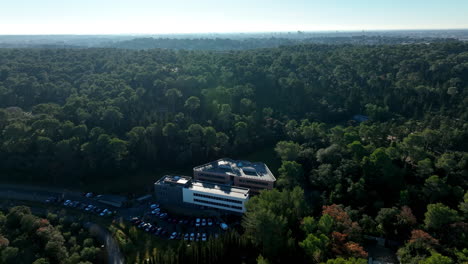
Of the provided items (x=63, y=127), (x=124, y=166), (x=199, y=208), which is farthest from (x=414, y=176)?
(x=63, y=127)

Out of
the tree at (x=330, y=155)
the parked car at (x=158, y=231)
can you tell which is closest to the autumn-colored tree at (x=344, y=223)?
the tree at (x=330, y=155)

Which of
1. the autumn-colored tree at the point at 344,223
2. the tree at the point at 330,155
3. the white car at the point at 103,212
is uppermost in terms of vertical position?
the tree at the point at 330,155

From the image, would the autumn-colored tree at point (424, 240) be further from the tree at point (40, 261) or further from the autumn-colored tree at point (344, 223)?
the tree at point (40, 261)

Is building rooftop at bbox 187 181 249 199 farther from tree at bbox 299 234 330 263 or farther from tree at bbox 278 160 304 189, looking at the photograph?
tree at bbox 299 234 330 263

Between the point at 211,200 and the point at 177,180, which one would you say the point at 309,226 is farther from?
the point at 177,180

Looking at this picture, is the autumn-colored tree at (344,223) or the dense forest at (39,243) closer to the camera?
the dense forest at (39,243)

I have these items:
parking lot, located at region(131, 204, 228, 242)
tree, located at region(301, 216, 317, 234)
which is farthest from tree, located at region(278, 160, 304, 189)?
parking lot, located at region(131, 204, 228, 242)

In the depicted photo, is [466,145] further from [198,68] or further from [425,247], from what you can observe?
[198,68]
